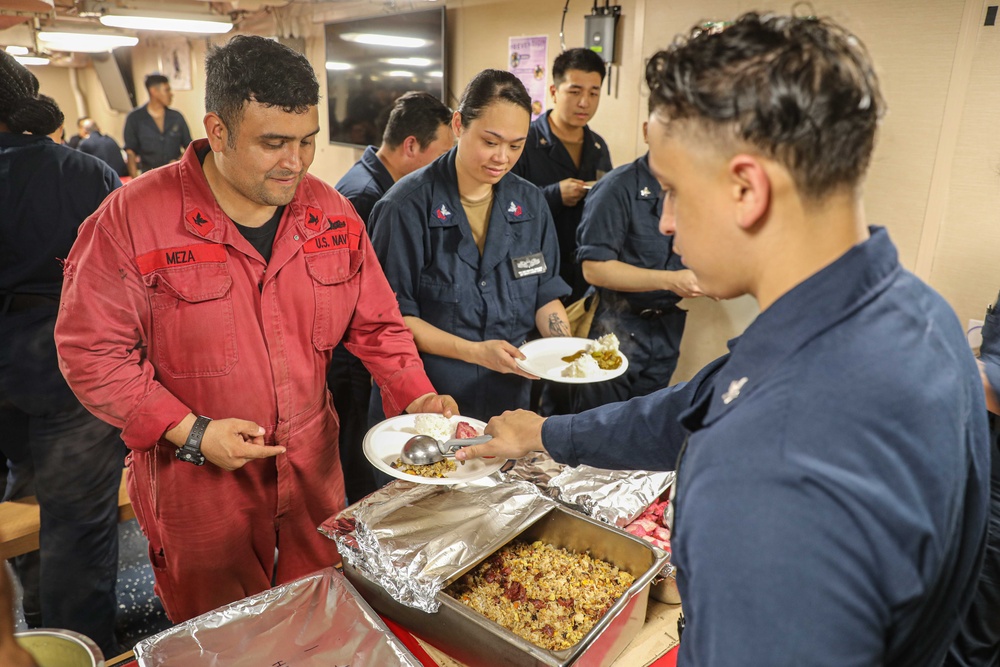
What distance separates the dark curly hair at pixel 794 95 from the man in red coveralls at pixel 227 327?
1.25 meters

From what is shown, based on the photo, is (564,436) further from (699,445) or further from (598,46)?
(598,46)

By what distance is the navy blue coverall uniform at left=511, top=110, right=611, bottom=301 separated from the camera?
3789 mm

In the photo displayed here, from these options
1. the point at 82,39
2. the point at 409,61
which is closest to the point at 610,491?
the point at 409,61

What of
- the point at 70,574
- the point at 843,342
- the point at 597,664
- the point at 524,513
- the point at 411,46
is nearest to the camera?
the point at 843,342

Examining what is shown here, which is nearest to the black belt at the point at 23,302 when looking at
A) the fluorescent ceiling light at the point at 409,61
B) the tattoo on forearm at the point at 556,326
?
the tattoo on forearm at the point at 556,326

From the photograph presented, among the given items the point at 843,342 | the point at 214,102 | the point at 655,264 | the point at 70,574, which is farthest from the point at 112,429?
the point at 843,342

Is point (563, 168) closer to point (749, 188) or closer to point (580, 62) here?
point (580, 62)

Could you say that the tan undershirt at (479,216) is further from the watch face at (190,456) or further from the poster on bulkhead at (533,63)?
the poster on bulkhead at (533,63)

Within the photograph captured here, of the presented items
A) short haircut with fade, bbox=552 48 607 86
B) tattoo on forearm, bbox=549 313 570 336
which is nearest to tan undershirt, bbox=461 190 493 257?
→ tattoo on forearm, bbox=549 313 570 336

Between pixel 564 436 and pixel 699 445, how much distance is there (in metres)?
0.61

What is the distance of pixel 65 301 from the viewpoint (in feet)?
5.24

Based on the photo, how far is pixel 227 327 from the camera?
168 cm

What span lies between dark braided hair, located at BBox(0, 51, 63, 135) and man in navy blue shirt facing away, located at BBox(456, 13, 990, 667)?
→ 2.50 metres

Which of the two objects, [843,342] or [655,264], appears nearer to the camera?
[843,342]
